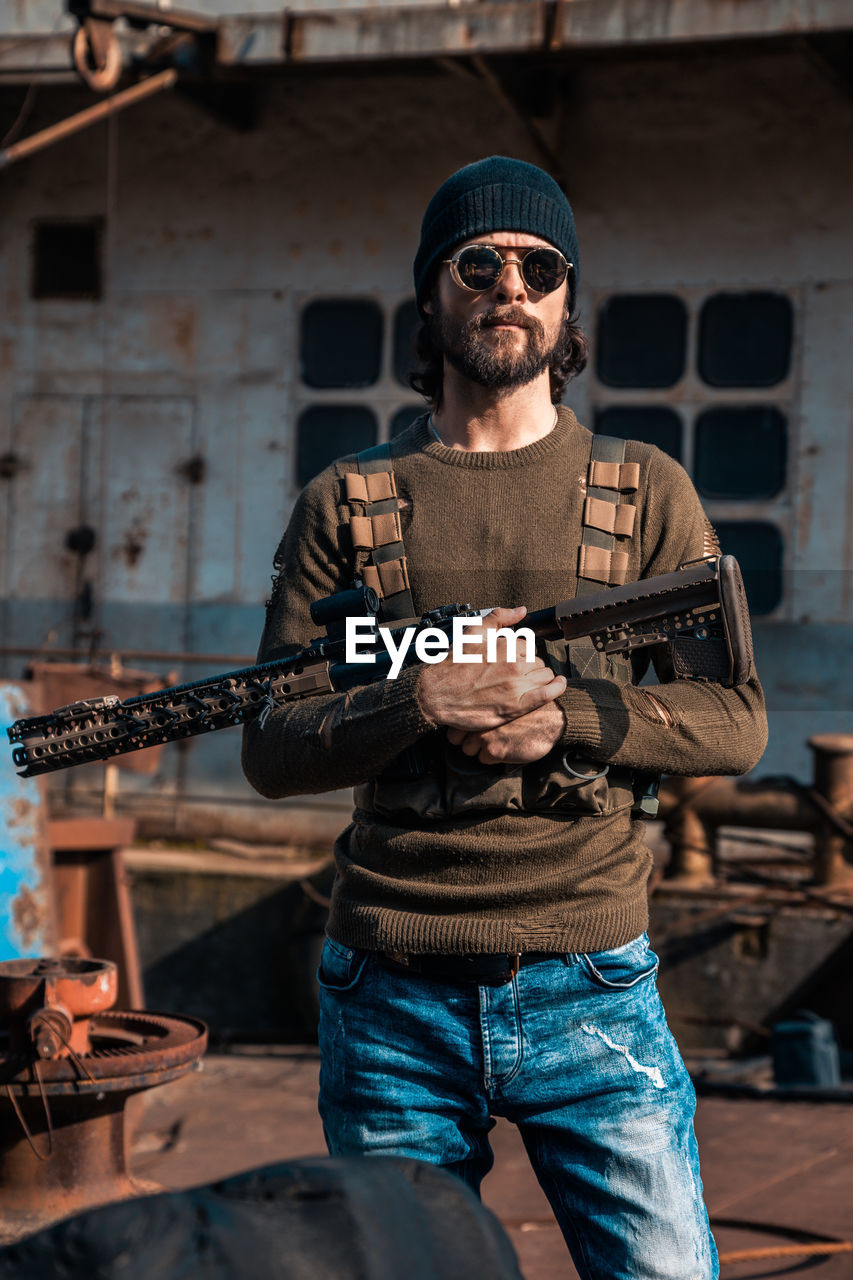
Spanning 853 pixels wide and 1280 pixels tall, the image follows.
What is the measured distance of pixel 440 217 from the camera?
9.16 ft

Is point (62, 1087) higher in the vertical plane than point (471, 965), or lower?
lower

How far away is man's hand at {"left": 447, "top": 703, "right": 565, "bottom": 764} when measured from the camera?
2447 millimetres

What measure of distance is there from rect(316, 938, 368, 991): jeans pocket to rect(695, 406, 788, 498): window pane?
27.8ft

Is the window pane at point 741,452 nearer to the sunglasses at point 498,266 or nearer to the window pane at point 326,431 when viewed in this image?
the window pane at point 326,431

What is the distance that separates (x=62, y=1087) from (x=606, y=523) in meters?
2.29

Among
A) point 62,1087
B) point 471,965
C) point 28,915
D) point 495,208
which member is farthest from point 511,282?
point 28,915

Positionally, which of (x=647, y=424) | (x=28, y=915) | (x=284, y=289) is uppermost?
(x=284, y=289)

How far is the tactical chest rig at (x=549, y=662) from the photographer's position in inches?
98.8

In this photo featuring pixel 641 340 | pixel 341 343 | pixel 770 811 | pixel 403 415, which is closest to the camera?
pixel 770 811

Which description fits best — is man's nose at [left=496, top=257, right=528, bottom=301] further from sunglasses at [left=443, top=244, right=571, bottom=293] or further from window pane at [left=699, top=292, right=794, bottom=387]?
window pane at [left=699, top=292, right=794, bottom=387]

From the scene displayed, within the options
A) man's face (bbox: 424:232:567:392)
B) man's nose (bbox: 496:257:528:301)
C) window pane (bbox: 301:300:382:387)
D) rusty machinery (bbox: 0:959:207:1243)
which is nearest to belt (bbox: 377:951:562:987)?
man's face (bbox: 424:232:567:392)

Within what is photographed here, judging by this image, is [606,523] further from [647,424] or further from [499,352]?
[647,424]

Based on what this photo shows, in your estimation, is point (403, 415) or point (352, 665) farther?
point (403, 415)

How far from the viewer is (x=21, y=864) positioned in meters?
5.98
